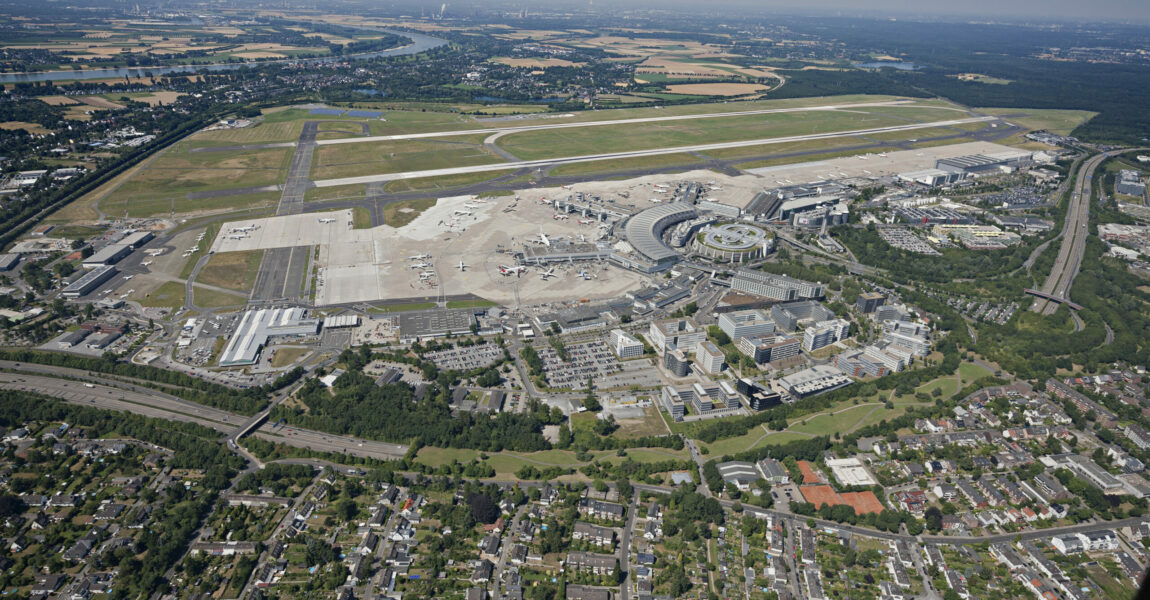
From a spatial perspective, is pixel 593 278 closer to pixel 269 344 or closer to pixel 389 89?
pixel 269 344

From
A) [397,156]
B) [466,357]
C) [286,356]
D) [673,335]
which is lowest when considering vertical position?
[286,356]

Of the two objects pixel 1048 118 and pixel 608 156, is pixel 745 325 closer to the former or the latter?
pixel 608 156

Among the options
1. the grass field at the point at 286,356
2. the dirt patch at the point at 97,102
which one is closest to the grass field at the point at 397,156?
the grass field at the point at 286,356

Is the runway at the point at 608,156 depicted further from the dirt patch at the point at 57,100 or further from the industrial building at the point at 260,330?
the dirt patch at the point at 57,100

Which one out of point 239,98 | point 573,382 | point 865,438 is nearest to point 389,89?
point 239,98

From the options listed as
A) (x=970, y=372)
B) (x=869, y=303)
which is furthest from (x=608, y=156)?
(x=970, y=372)

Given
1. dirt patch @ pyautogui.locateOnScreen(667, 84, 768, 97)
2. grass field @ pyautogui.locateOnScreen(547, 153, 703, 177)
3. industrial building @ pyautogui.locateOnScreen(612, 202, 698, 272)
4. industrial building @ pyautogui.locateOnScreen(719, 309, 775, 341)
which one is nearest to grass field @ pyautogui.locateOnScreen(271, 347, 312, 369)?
industrial building @ pyautogui.locateOnScreen(612, 202, 698, 272)
